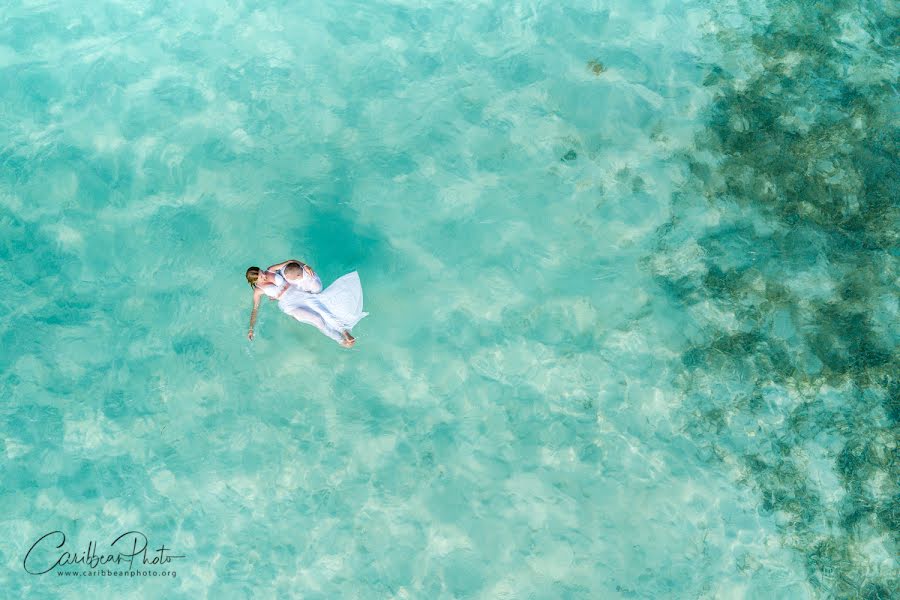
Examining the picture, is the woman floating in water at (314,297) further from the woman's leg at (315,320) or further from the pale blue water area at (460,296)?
the pale blue water area at (460,296)

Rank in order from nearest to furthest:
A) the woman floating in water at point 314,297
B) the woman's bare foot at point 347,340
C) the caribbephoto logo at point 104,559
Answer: the woman floating in water at point 314,297 → the caribbephoto logo at point 104,559 → the woman's bare foot at point 347,340

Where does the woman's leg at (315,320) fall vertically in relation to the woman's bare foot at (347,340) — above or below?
above

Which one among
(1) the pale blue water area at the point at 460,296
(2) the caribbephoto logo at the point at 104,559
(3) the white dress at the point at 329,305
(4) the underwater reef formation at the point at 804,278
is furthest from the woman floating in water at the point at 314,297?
(4) the underwater reef formation at the point at 804,278

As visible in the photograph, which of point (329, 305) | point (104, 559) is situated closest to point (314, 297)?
point (329, 305)

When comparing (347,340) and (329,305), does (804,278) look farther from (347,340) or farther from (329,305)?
(329,305)

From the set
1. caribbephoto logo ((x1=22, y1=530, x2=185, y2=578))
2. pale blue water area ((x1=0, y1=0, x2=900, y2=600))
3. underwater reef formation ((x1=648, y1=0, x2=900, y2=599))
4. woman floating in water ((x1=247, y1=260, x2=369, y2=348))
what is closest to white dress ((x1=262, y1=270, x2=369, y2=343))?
woman floating in water ((x1=247, y1=260, x2=369, y2=348))

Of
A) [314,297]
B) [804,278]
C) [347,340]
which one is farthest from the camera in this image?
[804,278]

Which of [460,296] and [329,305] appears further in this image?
[460,296]
